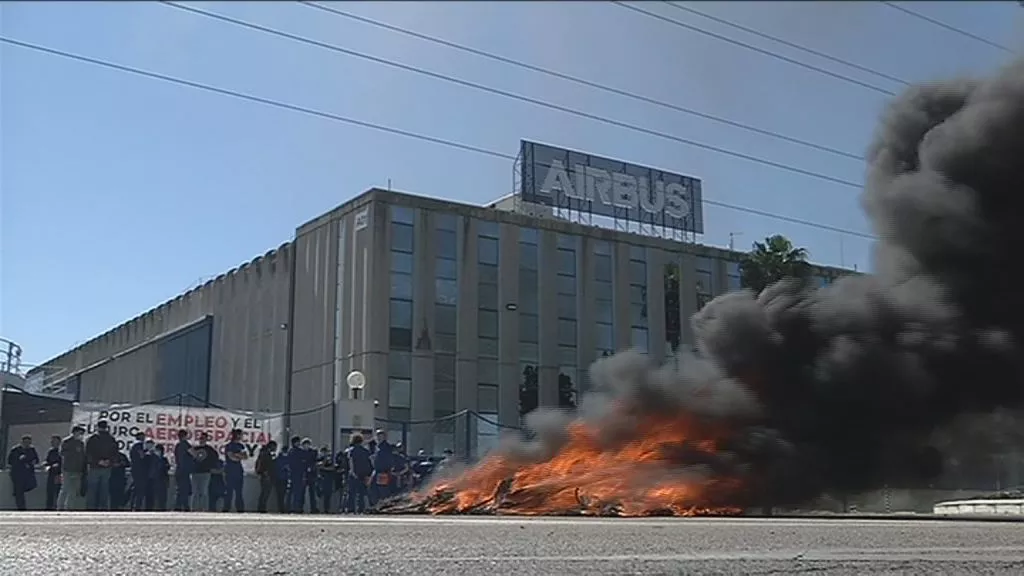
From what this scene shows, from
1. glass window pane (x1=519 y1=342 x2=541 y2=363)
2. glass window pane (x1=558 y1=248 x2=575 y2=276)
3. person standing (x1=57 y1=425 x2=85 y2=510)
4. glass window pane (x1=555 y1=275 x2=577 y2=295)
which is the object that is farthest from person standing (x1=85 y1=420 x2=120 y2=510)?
glass window pane (x1=558 y1=248 x2=575 y2=276)

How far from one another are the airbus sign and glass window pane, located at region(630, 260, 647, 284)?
2.16 m

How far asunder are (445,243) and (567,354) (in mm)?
6179

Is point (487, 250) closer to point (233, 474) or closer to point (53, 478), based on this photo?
point (233, 474)

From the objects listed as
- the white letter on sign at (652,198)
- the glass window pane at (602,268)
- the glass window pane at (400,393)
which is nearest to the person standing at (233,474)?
the glass window pane at (400,393)

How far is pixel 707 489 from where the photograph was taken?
1695 centimetres

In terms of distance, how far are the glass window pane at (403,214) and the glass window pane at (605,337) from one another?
27.3 ft

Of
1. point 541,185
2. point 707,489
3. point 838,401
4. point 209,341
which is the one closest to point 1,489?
point 707,489

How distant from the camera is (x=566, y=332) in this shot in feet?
135

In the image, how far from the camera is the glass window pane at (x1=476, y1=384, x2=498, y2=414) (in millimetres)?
38656

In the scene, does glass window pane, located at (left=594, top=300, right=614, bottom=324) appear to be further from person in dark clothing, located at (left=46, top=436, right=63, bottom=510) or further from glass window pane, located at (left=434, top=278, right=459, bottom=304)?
person in dark clothing, located at (left=46, top=436, right=63, bottom=510)

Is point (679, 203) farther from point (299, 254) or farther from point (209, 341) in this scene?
point (209, 341)

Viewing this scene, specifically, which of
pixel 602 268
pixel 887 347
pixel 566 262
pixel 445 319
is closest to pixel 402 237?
pixel 445 319

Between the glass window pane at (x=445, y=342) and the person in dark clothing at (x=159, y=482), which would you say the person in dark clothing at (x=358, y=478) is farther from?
the glass window pane at (x=445, y=342)

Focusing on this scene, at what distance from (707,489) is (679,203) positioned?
101 ft
